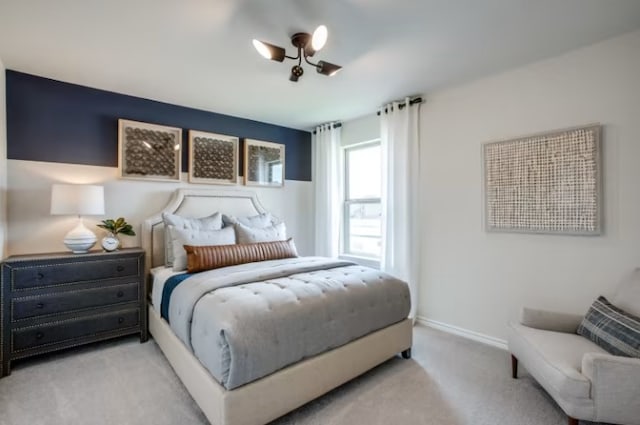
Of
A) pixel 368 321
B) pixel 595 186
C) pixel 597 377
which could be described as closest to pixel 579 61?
pixel 595 186

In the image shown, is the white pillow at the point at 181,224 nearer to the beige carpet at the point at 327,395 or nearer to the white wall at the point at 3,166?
the beige carpet at the point at 327,395

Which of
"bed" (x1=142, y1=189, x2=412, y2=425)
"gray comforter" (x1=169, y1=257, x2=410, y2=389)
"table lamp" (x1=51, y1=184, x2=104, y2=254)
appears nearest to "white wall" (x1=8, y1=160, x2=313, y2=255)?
"table lamp" (x1=51, y1=184, x2=104, y2=254)

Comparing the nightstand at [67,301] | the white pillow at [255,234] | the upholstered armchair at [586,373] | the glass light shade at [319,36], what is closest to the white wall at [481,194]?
the upholstered armchair at [586,373]

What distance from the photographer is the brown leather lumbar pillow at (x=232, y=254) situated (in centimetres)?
271

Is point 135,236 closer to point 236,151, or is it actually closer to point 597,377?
point 236,151

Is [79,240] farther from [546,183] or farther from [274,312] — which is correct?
[546,183]

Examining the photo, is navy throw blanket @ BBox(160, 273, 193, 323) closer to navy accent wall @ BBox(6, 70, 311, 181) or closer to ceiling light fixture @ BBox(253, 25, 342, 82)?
navy accent wall @ BBox(6, 70, 311, 181)

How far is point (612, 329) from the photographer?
5.83 ft

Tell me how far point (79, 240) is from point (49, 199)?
0.55 m

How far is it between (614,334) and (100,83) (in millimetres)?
4414

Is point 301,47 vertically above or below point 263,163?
above

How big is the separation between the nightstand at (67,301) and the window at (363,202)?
263 centimetres

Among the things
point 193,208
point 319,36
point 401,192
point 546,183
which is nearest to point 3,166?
point 193,208

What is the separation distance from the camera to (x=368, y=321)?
7.43 feet
